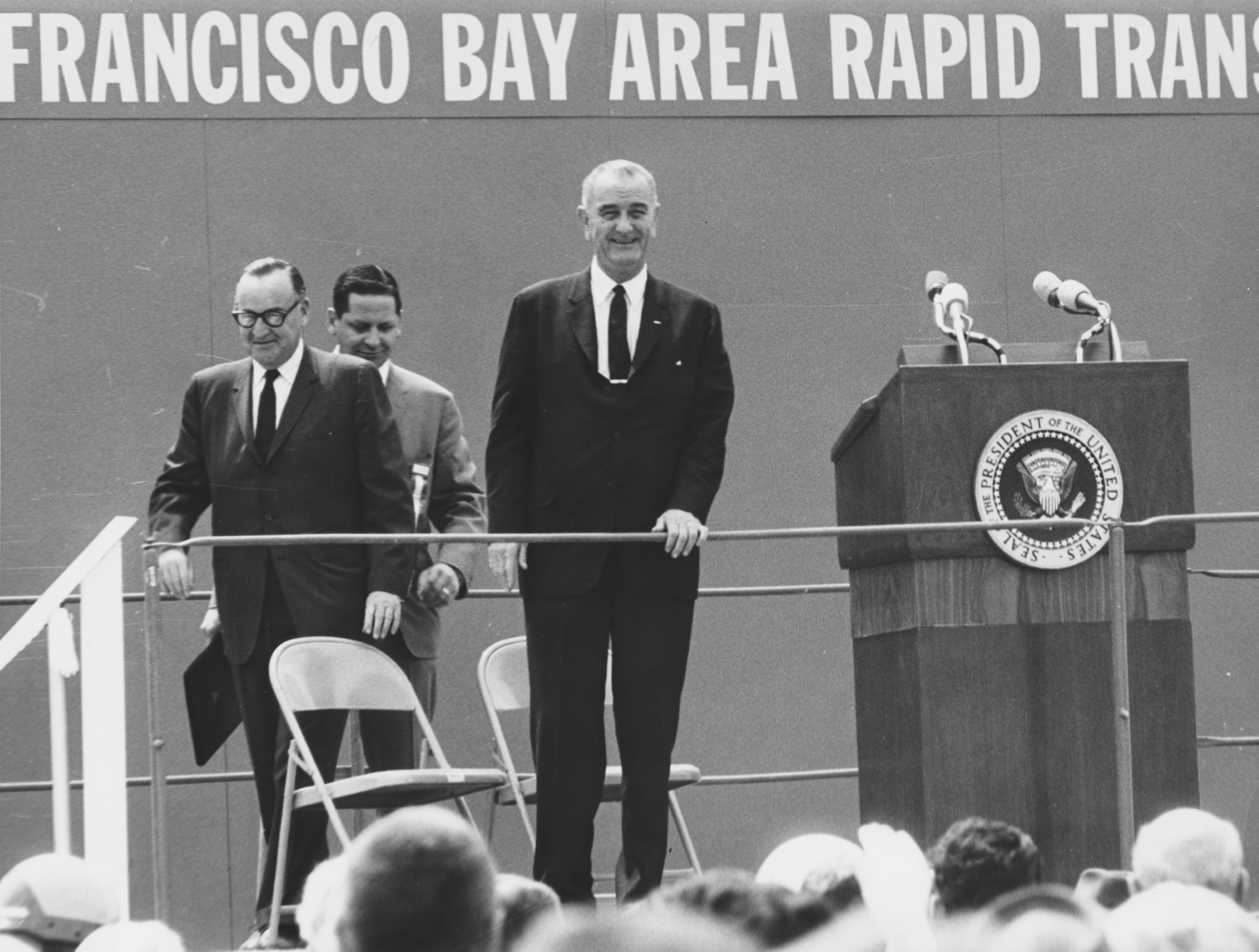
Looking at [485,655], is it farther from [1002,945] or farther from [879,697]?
[1002,945]

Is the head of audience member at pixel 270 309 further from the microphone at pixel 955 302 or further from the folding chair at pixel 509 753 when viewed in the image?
the microphone at pixel 955 302

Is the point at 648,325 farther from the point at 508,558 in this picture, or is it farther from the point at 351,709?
the point at 351,709

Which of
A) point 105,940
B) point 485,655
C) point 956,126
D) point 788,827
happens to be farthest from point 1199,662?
point 105,940

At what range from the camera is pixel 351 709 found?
506 cm

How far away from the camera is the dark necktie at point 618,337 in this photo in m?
4.60

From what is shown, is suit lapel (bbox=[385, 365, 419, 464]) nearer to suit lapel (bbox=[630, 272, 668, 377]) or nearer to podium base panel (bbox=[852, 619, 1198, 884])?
suit lapel (bbox=[630, 272, 668, 377])

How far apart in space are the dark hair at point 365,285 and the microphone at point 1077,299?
1.89m

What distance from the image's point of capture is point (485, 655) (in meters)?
5.66

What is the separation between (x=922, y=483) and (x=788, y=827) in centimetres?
314

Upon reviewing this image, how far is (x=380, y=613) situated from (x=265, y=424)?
54 centimetres

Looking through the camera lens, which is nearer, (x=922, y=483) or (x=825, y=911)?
(x=825, y=911)

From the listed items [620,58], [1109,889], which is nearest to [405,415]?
[620,58]

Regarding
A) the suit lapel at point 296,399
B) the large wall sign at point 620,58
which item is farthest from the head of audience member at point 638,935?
the large wall sign at point 620,58

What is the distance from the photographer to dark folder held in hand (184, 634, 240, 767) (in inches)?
202
